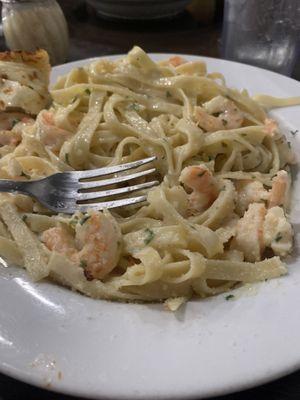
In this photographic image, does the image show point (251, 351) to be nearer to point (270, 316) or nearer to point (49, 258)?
point (270, 316)

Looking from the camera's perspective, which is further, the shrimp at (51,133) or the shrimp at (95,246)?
the shrimp at (51,133)

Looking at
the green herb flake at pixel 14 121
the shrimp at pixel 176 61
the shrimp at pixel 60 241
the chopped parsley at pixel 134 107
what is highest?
the shrimp at pixel 176 61

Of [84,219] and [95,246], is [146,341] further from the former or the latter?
[84,219]

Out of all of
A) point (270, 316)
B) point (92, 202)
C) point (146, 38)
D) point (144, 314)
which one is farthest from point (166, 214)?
point (146, 38)

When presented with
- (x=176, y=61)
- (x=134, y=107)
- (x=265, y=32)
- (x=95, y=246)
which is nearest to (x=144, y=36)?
(x=265, y=32)

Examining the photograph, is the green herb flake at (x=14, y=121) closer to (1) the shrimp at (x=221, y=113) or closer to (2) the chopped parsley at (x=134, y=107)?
(2) the chopped parsley at (x=134, y=107)

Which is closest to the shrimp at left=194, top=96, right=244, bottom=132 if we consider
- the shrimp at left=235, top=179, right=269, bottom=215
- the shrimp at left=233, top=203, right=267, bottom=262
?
the shrimp at left=235, top=179, right=269, bottom=215

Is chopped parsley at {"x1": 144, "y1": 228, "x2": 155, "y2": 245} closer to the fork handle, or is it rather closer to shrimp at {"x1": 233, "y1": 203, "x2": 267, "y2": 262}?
shrimp at {"x1": 233, "y1": 203, "x2": 267, "y2": 262}

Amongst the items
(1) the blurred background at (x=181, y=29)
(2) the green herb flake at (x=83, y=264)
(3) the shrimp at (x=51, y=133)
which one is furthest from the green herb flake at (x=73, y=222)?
(1) the blurred background at (x=181, y=29)
